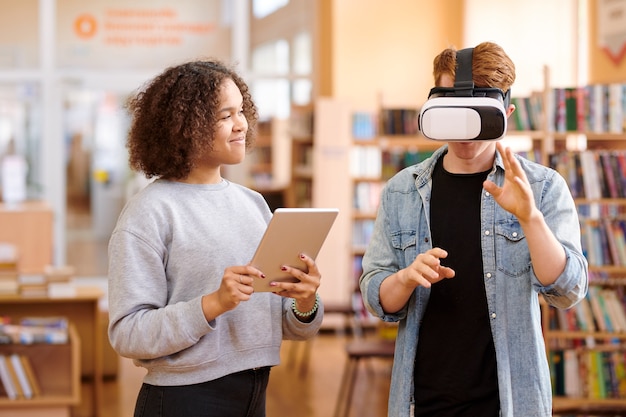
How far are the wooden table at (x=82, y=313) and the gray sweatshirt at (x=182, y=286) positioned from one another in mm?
3693

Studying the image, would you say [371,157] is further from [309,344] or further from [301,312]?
[301,312]

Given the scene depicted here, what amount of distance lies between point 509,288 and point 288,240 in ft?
1.59

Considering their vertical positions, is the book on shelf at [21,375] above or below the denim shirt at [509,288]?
below

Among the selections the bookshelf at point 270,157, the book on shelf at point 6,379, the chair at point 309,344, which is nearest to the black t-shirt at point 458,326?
the book on shelf at point 6,379

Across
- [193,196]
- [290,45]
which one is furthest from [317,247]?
[290,45]

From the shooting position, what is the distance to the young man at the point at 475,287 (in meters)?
1.98

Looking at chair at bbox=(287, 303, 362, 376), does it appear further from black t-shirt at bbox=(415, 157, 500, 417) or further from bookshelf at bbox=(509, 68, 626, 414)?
black t-shirt at bbox=(415, 157, 500, 417)

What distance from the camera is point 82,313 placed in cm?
634

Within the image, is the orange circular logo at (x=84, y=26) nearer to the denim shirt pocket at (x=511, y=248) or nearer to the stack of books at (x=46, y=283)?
the stack of books at (x=46, y=283)

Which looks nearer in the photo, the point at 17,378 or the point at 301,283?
the point at 301,283

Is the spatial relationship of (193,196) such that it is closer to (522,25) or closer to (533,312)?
(533,312)

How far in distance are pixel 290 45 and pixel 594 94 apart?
222 inches

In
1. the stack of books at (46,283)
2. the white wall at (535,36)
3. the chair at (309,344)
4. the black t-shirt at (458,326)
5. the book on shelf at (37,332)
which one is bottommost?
the chair at (309,344)

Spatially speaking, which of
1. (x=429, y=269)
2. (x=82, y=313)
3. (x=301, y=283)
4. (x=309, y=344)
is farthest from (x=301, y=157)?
(x=429, y=269)
